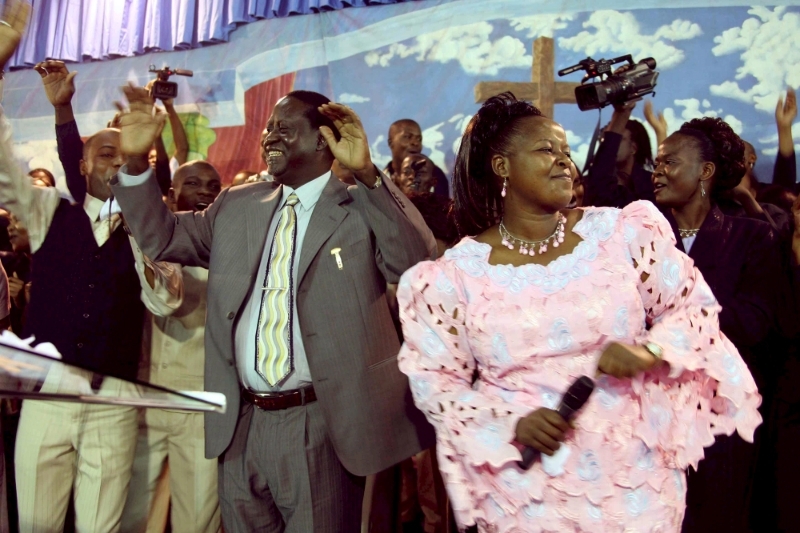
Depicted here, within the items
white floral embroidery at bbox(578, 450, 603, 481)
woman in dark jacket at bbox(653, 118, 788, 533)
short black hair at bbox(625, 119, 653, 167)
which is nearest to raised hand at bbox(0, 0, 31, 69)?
white floral embroidery at bbox(578, 450, 603, 481)

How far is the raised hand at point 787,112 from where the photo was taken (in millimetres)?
4496

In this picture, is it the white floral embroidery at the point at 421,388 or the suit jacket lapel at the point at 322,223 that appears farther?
the suit jacket lapel at the point at 322,223

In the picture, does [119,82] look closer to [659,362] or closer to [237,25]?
[237,25]

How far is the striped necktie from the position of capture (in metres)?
2.61

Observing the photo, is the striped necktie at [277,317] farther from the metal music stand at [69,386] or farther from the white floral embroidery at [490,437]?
the metal music stand at [69,386]

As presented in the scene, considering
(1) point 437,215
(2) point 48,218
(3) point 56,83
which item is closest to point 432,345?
(1) point 437,215

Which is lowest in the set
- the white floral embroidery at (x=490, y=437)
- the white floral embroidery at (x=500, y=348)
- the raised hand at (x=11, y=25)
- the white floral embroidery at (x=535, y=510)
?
the white floral embroidery at (x=535, y=510)

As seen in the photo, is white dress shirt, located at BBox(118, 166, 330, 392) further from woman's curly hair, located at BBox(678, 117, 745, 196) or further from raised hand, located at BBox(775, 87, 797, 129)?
raised hand, located at BBox(775, 87, 797, 129)

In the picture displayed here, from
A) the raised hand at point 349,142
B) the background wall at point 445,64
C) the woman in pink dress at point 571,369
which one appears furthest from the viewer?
the background wall at point 445,64

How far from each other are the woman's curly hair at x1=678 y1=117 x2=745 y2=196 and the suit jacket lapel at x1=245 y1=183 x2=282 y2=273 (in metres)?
1.75

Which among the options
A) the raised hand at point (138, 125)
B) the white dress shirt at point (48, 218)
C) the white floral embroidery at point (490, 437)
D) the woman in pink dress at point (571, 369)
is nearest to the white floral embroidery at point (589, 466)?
the woman in pink dress at point (571, 369)

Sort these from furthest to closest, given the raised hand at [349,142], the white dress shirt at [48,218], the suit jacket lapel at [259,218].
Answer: the white dress shirt at [48,218] → the suit jacket lapel at [259,218] → the raised hand at [349,142]

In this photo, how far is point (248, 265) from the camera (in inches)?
106

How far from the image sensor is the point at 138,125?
2609 mm
